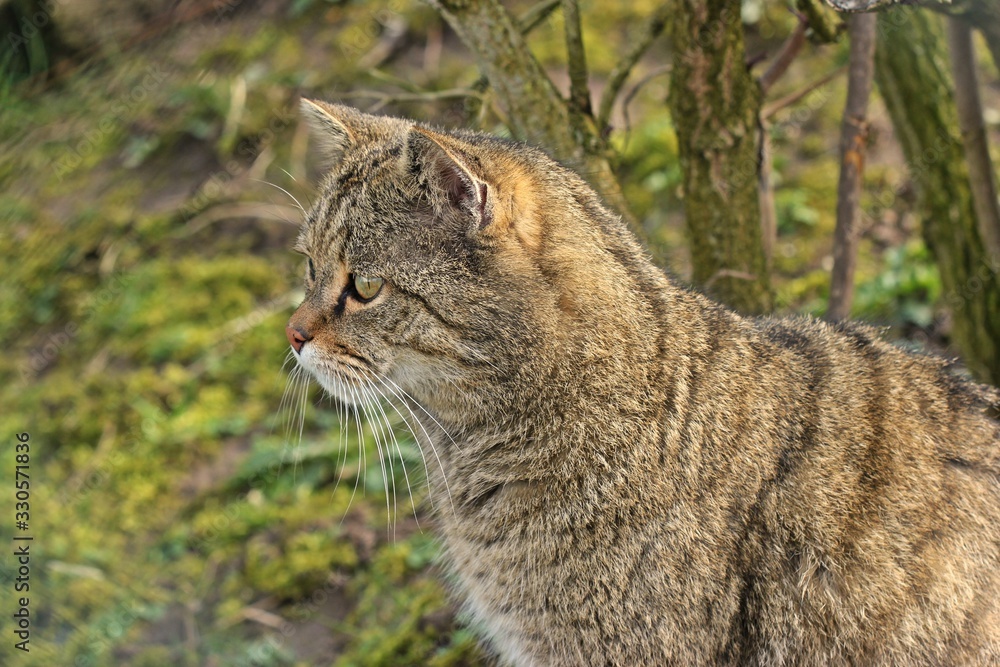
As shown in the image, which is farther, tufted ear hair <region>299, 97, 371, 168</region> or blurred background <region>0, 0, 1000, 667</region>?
blurred background <region>0, 0, 1000, 667</region>

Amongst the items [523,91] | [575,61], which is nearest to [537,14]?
[575,61]

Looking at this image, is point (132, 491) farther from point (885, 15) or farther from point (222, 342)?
point (885, 15)

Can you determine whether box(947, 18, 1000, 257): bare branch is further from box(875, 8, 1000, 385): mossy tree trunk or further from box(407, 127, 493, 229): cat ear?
box(407, 127, 493, 229): cat ear

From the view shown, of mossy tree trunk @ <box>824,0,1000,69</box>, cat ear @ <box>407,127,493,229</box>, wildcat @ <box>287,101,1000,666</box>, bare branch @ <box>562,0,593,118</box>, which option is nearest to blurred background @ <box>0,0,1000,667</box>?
bare branch @ <box>562,0,593,118</box>

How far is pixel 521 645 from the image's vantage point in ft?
8.30

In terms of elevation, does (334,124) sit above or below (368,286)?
above

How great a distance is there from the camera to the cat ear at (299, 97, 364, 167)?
2.73 m

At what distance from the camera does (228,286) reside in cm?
574

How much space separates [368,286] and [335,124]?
573 millimetres

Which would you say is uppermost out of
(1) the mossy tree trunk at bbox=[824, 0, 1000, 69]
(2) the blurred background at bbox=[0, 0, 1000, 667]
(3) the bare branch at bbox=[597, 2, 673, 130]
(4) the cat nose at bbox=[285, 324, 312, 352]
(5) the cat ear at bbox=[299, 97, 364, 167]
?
(1) the mossy tree trunk at bbox=[824, 0, 1000, 69]

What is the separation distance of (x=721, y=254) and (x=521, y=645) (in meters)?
1.64

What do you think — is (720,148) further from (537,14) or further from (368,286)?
(368,286)

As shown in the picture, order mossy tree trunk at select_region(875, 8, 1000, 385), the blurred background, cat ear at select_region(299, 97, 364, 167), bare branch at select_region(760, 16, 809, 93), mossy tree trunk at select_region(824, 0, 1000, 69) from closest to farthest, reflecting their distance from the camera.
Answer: mossy tree trunk at select_region(824, 0, 1000, 69), cat ear at select_region(299, 97, 364, 167), bare branch at select_region(760, 16, 809, 93), mossy tree trunk at select_region(875, 8, 1000, 385), the blurred background

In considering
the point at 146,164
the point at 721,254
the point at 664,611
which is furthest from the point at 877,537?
the point at 146,164
